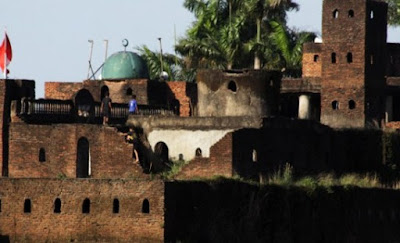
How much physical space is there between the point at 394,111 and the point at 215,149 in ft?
63.5

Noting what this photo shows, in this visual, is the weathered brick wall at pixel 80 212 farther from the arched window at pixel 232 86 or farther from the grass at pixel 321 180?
the arched window at pixel 232 86

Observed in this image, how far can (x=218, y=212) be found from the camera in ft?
198

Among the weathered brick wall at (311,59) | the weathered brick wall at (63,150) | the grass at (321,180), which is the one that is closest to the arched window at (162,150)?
the weathered brick wall at (63,150)

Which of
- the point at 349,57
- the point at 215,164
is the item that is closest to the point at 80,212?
the point at 215,164

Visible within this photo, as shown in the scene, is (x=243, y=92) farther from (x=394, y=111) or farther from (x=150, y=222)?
(x=394, y=111)

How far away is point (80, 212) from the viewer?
60000 mm

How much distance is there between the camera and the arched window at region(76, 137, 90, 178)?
65.4 m

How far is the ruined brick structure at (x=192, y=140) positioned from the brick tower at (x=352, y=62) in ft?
0.12

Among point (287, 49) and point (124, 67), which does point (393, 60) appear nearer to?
point (287, 49)

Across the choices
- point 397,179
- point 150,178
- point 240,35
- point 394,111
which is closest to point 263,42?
point 240,35

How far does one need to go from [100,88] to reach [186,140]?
1273cm

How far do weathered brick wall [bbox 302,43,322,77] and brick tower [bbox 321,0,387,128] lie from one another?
394 centimetres

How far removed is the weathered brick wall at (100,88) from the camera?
77.8 metres

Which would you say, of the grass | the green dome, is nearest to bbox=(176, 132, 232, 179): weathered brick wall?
the grass
